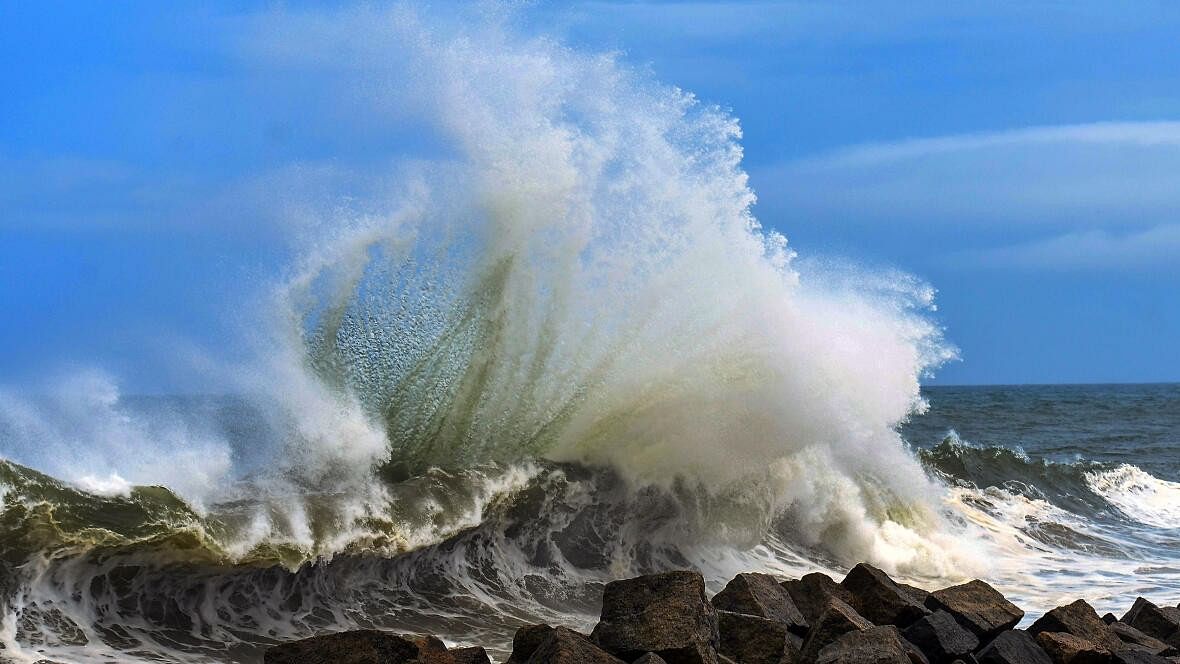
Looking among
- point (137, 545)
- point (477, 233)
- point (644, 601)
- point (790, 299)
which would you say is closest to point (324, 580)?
point (137, 545)

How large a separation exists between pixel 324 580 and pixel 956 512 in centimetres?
970

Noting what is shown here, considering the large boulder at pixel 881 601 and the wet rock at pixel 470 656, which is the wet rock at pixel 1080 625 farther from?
the wet rock at pixel 470 656

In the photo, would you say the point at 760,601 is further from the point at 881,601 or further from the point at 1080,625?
the point at 1080,625

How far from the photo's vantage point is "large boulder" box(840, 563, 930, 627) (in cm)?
684

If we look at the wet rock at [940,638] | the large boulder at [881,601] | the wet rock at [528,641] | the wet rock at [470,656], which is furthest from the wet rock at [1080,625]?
the wet rock at [470,656]

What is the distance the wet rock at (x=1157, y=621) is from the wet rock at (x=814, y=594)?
6.66ft

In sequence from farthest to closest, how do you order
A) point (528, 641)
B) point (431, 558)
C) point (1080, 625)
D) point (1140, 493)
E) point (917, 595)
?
point (1140, 493)
point (431, 558)
point (917, 595)
point (1080, 625)
point (528, 641)

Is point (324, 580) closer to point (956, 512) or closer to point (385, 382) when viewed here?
point (385, 382)

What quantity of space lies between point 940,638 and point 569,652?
2.34 metres

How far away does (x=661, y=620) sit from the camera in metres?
5.67

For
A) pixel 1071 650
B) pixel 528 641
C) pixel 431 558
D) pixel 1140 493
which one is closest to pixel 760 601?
pixel 528 641

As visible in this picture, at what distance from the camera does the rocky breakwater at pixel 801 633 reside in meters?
5.48

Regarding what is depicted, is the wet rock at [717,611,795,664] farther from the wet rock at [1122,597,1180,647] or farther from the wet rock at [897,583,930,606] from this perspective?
the wet rock at [1122,597,1180,647]

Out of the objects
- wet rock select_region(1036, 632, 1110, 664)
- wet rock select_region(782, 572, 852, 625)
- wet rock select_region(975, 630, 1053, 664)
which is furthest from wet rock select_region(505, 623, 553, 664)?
wet rock select_region(1036, 632, 1110, 664)
